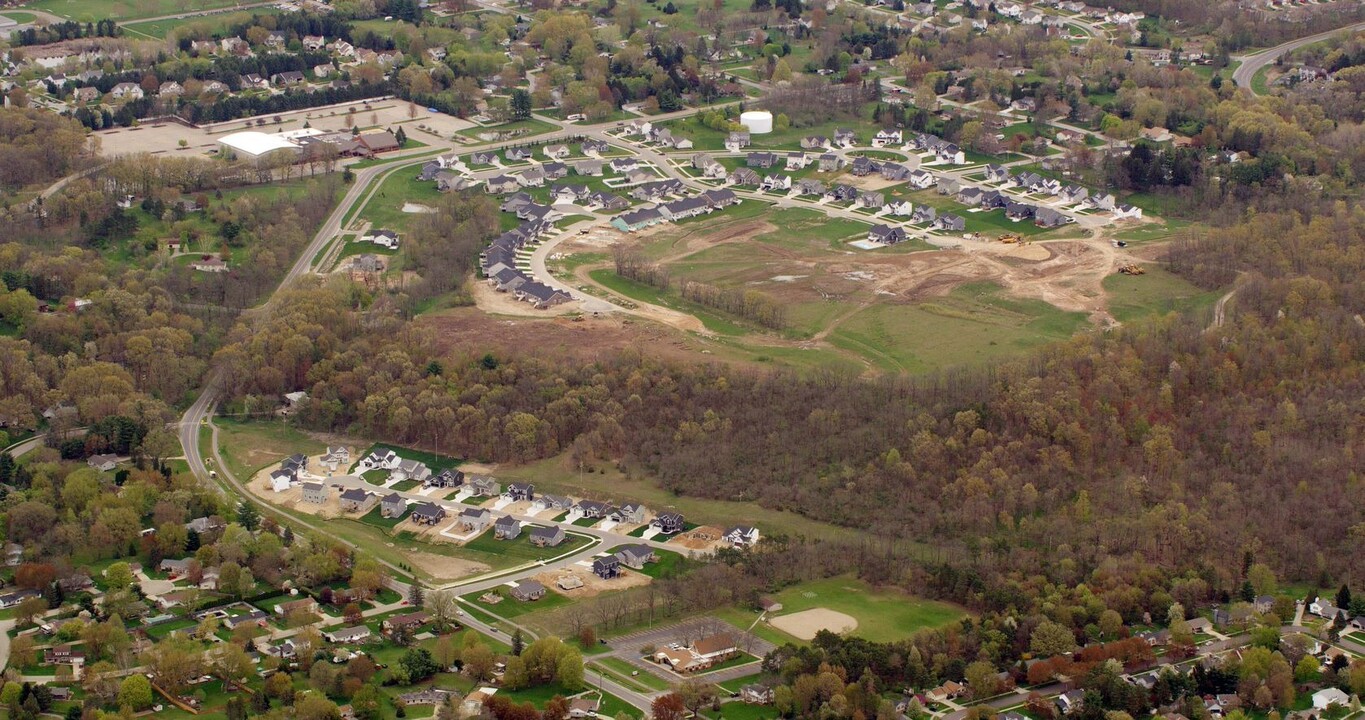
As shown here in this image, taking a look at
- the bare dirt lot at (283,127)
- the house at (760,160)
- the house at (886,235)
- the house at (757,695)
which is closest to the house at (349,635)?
the house at (757,695)

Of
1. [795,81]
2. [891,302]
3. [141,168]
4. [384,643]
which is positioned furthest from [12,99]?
[384,643]

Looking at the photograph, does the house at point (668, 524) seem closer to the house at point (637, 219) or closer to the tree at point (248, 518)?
the tree at point (248, 518)

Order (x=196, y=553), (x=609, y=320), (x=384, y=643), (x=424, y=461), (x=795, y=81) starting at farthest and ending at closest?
(x=795, y=81), (x=609, y=320), (x=424, y=461), (x=196, y=553), (x=384, y=643)

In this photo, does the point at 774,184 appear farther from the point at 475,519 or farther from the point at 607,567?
the point at 607,567

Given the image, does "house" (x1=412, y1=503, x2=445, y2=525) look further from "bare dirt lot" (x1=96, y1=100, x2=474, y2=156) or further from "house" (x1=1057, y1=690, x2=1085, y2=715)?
"bare dirt lot" (x1=96, y1=100, x2=474, y2=156)

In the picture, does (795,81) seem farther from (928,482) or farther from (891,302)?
(928,482)

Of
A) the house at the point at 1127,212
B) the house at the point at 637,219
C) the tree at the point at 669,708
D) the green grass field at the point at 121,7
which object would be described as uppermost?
the green grass field at the point at 121,7

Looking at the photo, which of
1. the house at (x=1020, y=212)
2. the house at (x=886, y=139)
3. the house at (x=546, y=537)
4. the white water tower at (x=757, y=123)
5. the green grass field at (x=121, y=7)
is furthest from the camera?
the green grass field at (x=121, y=7)
